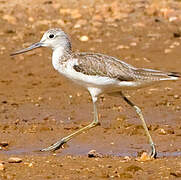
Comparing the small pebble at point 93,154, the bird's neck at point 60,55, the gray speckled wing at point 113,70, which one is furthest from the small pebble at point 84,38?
the small pebble at point 93,154

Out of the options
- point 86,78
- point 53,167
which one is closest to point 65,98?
point 86,78

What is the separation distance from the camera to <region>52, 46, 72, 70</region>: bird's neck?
10.1 meters

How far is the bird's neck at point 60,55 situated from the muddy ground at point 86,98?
1.05 ft

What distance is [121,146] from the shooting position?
1040cm

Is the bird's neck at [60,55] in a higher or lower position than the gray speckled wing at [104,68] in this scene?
higher

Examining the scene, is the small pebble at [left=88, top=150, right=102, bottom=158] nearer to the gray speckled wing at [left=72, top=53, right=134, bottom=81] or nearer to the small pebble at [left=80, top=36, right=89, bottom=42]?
the gray speckled wing at [left=72, top=53, right=134, bottom=81]

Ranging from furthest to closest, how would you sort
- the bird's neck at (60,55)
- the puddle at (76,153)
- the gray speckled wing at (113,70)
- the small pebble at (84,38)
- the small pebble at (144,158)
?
the small pebble at (84,38) → the bird's neck at (60,55) → the puddle at (76,153) → the gray speckled wing at (113,70) → the small pebble at (144,158)

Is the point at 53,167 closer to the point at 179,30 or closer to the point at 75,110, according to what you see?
the point at 75,110

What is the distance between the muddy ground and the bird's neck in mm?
319

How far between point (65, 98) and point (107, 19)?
15.5 ft

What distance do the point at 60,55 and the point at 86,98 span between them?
3137 millimetres

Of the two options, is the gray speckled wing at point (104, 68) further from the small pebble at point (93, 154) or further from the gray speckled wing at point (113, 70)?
the small pebble at point (93, 154)

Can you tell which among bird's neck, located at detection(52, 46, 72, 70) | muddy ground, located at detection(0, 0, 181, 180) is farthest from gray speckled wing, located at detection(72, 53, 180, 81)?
muddy ground, located at detection(0, 0, 181, 180)

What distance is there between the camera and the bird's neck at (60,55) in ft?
33.0
